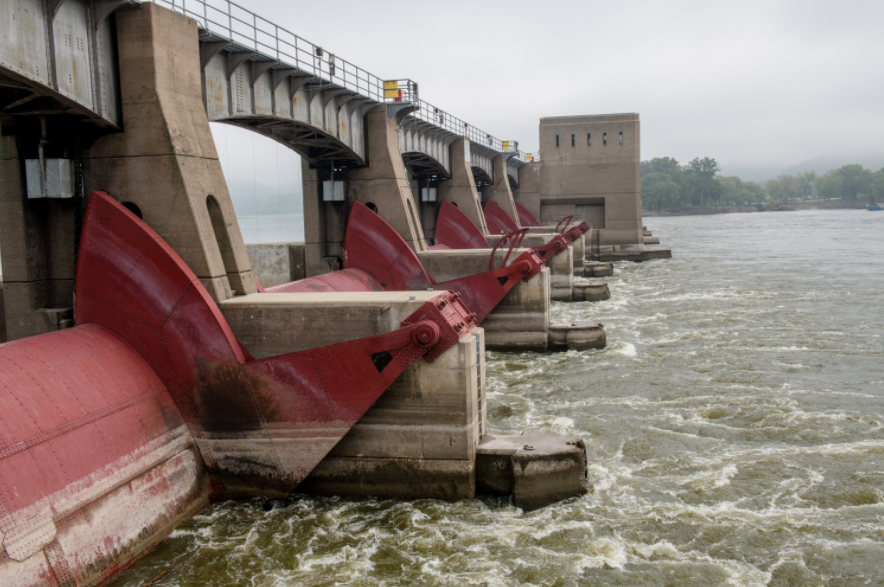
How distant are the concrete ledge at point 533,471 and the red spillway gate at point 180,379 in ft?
6.54

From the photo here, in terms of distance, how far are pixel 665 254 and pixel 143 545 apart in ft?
177

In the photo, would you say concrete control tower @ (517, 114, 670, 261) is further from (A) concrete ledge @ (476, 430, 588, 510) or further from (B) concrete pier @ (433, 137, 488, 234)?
(A) concrete ledge @ (476, 430, 588, 510)

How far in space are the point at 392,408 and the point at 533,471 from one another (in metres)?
2.43

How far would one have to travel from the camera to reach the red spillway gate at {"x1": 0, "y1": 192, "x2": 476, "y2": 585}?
10430 mm

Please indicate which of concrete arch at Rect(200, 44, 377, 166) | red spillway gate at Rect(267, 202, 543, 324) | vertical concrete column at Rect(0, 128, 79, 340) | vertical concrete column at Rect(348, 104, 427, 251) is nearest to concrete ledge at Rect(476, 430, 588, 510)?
vertical concrete column at Rect(0, 128, 79, 340)

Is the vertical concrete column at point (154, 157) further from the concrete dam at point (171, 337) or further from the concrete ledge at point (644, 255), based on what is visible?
the concrete ledge at point (644, 255)

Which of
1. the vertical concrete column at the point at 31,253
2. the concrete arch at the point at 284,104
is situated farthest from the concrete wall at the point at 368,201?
the vertical concrete column at the point at 31,253

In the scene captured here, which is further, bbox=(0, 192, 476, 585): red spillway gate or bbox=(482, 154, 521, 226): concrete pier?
bbox=(482, 154, 521, 226): concrete pier

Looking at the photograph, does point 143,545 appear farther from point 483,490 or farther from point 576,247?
point 576,247

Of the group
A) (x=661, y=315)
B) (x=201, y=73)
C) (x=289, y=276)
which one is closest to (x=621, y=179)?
(x=661, y=315)

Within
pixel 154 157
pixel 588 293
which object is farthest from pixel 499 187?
pixel 154 157

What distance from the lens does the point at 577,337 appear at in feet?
77.4

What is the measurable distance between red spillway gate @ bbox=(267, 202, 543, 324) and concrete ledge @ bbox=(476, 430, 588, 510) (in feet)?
39.2

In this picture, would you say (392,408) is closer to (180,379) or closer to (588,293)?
(180,379)
